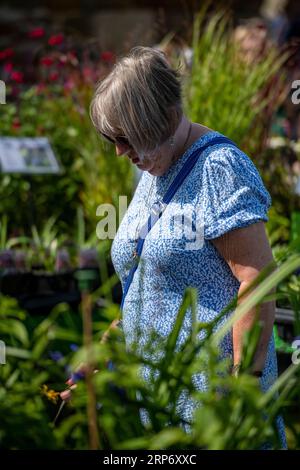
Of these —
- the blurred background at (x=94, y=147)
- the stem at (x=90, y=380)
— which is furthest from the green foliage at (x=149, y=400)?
the blurred background at (x=94, y=147)

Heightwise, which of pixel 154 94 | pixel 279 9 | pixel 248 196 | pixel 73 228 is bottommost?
pixel 73 228

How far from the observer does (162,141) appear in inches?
83.3

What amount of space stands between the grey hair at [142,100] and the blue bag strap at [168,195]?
0.08m

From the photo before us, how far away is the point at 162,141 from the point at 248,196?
24 centimetres

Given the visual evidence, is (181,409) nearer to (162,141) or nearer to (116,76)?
(162,141)

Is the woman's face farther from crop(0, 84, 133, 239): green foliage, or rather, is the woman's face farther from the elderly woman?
crop(0, 84, 133, 239): green foliage

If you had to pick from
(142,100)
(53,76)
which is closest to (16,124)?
(53,76)

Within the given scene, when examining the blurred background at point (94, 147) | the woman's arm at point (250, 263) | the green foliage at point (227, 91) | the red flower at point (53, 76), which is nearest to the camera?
the woman's arm at point (250, 263)

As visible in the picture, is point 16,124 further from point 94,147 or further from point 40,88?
point 94,147

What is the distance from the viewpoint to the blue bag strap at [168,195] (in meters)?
2.13

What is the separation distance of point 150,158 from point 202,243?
0.80 feet

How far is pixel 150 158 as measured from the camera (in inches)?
84.7

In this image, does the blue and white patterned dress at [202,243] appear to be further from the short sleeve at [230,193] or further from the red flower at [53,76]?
the red flower at [53,76]
